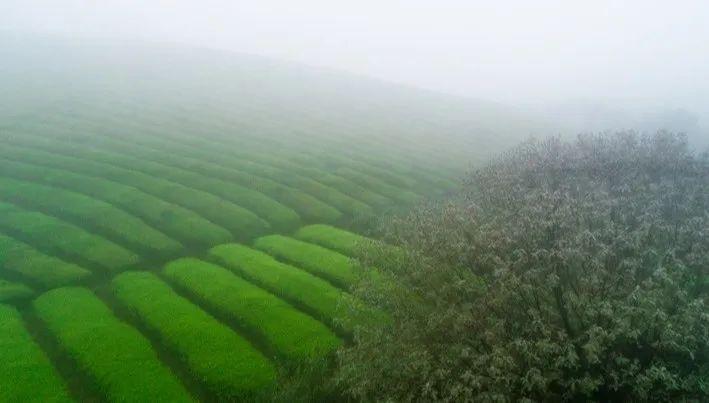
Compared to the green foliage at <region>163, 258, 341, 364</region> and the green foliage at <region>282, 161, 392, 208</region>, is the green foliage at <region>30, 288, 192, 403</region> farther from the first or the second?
the green foliage at <region>282, 161, 392, 208</region>

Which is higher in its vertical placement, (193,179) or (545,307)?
(545,307)

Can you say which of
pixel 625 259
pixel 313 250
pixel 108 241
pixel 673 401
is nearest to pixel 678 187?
pixel 625 259

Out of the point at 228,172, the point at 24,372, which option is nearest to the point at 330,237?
the point at 228,172

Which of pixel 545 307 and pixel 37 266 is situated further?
pixel 37 266

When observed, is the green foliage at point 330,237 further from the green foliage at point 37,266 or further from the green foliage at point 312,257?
the green foliage at point 37,266

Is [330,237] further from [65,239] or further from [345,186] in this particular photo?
[65,239]

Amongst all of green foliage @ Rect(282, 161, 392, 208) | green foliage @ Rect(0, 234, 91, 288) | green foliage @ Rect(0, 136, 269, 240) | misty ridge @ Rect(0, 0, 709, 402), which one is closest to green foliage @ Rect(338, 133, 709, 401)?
misty ridge @ Rect(0, 0, 709, 402)

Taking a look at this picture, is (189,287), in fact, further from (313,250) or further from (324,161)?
(324,161)
